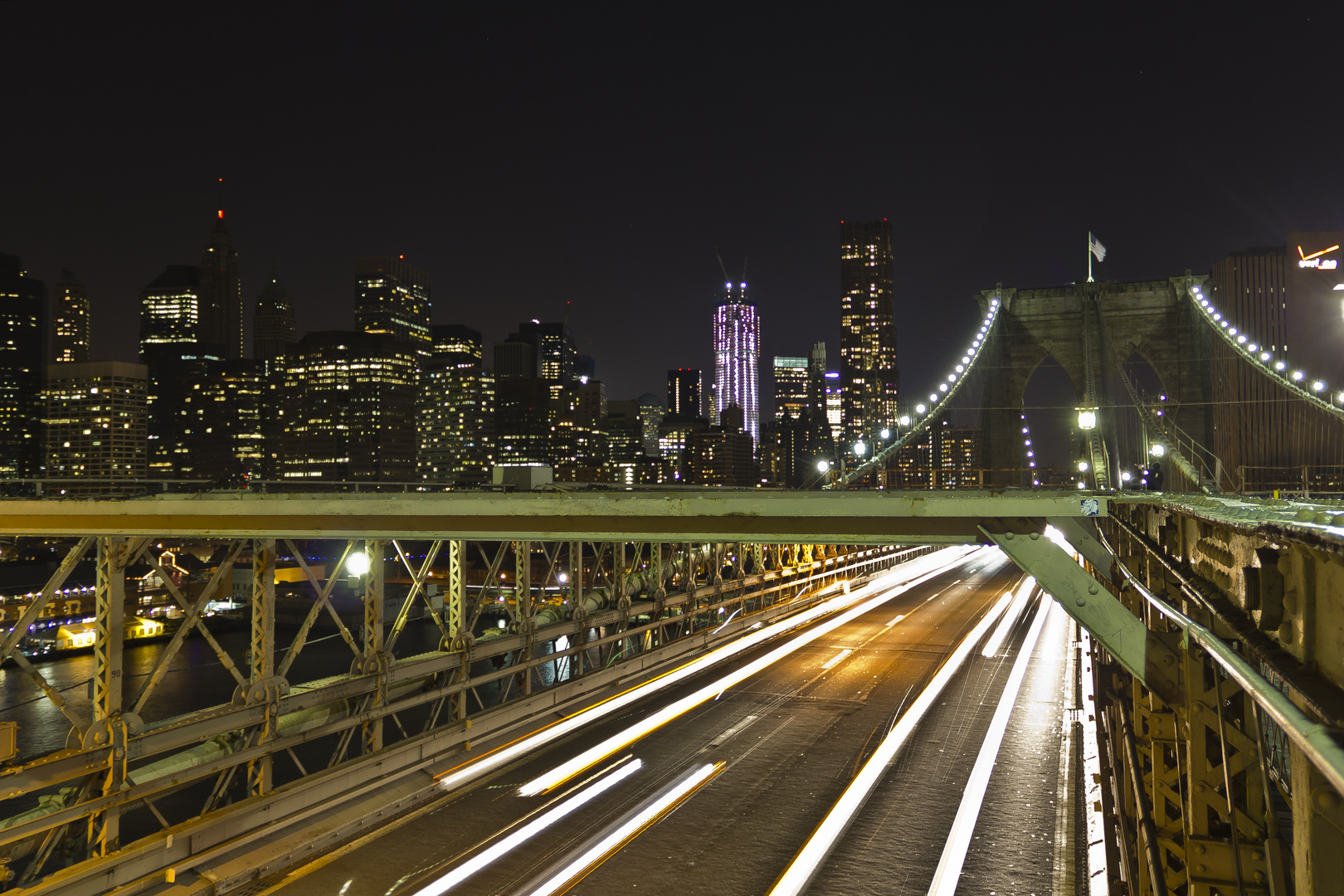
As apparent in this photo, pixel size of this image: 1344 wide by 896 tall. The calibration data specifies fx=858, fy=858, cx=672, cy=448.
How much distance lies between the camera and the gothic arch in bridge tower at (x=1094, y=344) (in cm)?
5916

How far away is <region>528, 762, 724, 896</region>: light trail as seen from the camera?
13375 mm

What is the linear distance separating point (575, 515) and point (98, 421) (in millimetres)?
214178

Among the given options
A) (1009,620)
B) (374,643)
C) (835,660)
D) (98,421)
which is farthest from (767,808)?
(98,421)

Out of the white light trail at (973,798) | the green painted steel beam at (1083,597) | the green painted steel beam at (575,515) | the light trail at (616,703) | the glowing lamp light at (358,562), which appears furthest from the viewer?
the light trail at (616,703)

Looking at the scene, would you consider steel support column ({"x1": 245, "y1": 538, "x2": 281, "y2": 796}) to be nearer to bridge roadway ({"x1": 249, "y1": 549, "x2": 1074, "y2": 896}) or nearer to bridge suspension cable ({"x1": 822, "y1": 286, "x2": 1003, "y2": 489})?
bridge roadway ({"x1": 249, "y1": 549, "x2": 1074, "y2": 896})

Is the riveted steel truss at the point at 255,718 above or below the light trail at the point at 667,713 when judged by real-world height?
above

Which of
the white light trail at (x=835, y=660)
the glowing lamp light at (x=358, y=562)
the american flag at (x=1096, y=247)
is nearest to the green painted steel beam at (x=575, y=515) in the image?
the glowing lamp light at (x=358, y=562)

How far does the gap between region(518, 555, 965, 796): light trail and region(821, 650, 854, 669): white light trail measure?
1726 millimetres

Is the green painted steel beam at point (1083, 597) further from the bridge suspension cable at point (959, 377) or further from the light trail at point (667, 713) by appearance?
the bridge suspension cable at point (959, 377)

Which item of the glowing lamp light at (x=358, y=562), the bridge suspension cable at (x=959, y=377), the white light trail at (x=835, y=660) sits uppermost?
the bridge suspension cable at (x=959, y=377)

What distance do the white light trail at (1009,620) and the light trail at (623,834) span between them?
17927 millimetres

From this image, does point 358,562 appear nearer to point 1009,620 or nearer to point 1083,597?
point 1083,597

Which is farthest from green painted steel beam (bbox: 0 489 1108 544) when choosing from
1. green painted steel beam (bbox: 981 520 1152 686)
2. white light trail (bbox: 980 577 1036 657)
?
white light trail (bbox: 980 577 1036 657)

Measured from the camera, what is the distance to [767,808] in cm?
1662
